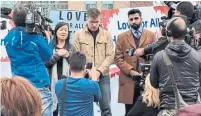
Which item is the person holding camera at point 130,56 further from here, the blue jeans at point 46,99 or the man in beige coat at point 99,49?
the blue jeans at point 46,99

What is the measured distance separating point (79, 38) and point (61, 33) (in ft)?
0.80

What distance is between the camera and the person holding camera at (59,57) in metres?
5.91

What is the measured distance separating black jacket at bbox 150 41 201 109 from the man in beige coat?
187 centimetres

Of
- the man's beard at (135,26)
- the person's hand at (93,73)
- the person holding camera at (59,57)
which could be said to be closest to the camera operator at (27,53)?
the person's hand at (93,73)

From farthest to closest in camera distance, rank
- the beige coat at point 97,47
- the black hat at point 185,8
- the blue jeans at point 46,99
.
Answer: the beige coat at point 97,47 < the black hat at point 185,8 < the blue jeans at point 46,99

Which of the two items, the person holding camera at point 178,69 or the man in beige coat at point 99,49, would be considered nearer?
the person holding camera at point 178,69

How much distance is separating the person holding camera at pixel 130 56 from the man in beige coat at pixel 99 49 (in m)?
0.19

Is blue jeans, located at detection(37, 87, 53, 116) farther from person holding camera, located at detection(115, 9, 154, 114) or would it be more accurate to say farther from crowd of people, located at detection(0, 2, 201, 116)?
person holding camera, located at detection(115, 9, 154, 114)

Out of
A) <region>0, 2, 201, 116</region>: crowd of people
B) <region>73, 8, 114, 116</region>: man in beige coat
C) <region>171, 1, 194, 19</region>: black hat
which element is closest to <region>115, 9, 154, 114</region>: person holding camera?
<region>0, 2, 201, 116</region>: crowd of people

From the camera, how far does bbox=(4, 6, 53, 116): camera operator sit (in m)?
4.78

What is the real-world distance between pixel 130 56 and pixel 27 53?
70.0 inches

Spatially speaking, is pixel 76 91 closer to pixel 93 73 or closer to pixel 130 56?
pixel 93 73

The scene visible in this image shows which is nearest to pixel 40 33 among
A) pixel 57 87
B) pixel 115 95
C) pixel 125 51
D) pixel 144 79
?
pixel 57 87

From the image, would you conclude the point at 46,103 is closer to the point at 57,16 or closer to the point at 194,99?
the point at 194,99
